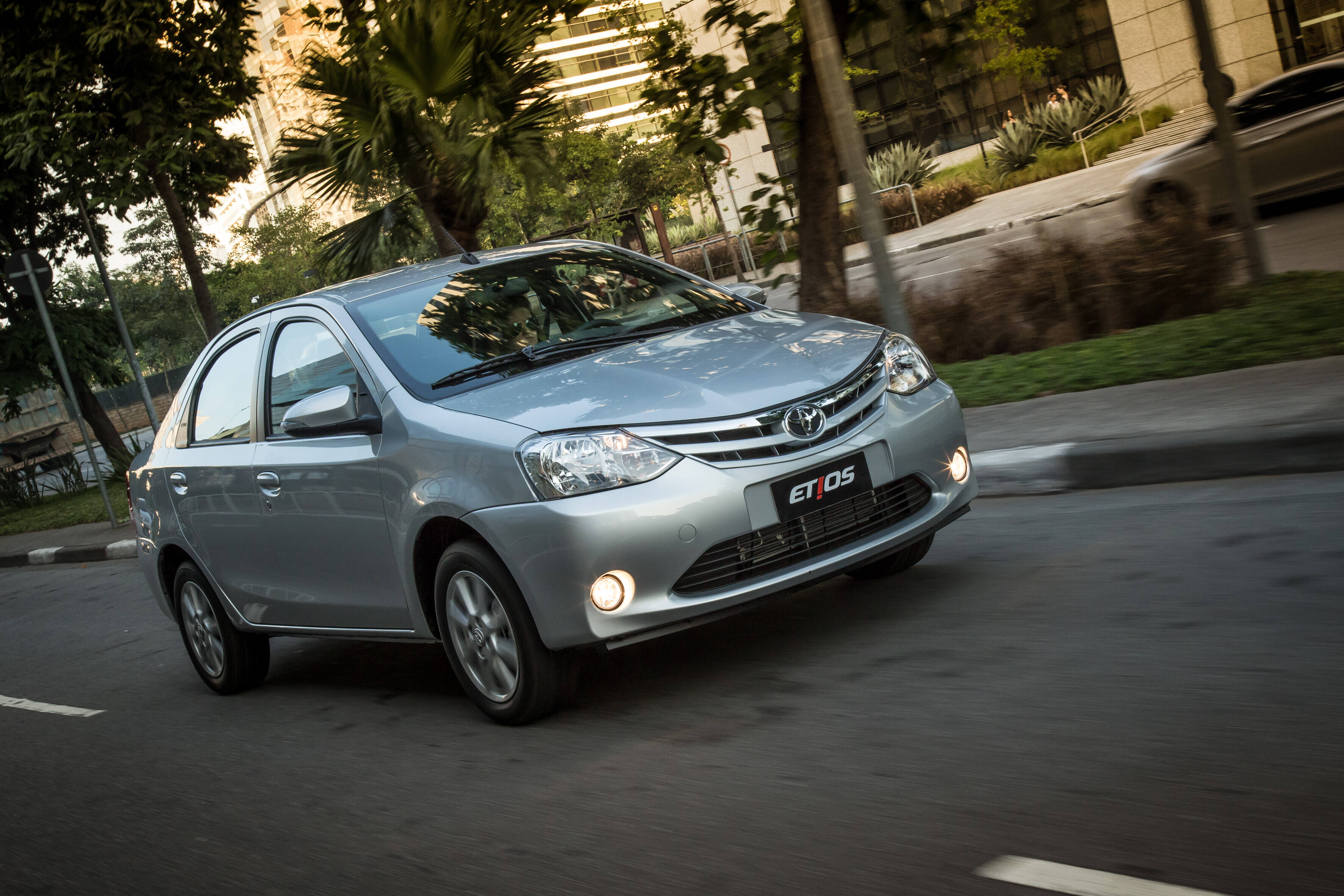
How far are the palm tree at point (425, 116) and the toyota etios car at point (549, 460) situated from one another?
5181 mm

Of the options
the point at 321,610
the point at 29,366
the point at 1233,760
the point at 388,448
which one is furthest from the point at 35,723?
the point at 29,366

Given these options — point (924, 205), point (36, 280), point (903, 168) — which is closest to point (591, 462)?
point (36, 280)

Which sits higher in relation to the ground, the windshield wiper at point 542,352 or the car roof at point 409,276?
the car roof at point 409,276

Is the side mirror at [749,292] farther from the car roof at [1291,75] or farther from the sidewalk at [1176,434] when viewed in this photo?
the car roof at [1291,75]

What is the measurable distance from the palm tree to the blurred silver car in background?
6.53m

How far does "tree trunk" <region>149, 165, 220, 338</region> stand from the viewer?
1616 cm

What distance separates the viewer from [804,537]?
13.8 ft

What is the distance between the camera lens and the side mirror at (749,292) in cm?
575

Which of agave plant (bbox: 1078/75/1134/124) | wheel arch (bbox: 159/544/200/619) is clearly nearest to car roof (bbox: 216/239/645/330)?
wheel arch (bbox: 159/544/200/619)

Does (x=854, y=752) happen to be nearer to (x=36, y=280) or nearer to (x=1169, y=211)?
(x=1169, y=211)

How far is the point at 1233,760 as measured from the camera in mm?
2953

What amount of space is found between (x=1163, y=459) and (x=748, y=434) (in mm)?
2769

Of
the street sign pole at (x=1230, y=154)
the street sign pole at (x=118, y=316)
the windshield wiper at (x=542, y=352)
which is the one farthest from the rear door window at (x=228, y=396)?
the street sign pole at (x=118, y=316)

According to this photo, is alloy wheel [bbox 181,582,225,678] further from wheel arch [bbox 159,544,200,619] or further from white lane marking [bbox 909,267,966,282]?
white lane marking [bbox 909,267,966,282]
